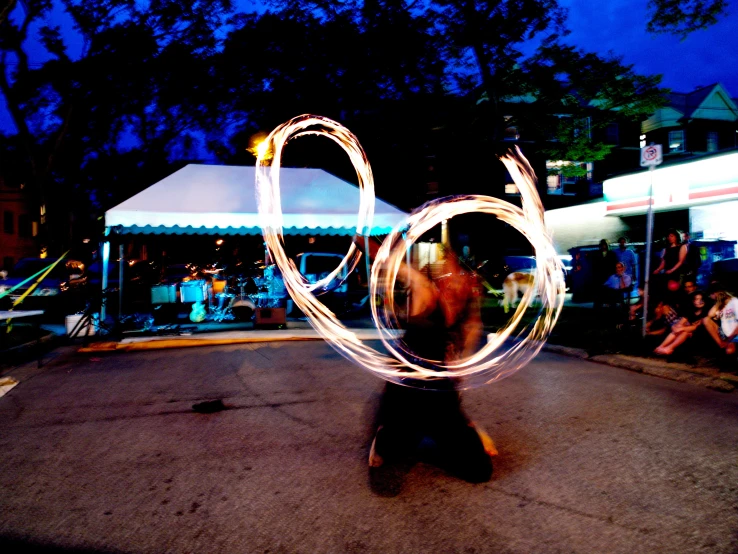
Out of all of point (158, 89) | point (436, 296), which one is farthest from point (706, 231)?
point (158, 89)

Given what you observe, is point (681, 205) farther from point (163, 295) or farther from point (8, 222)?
point (8, 222)

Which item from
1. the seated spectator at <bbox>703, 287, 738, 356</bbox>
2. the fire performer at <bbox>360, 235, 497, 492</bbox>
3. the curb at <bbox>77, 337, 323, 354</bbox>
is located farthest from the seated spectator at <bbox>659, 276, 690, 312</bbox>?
the curb at <bbox>77, 337, 323, 354</bbox>

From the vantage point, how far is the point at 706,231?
1797cm

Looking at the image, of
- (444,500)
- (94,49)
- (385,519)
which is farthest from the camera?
(94,49)

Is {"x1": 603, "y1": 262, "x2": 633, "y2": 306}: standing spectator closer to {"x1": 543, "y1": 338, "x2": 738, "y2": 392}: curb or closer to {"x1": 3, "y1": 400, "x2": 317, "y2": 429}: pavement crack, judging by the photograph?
{"x1": 543, "y1": 338, "x2": 738, "y2": 392}: curb

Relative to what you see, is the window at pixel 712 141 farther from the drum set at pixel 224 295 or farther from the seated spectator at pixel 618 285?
the drum set at pixel 224 295

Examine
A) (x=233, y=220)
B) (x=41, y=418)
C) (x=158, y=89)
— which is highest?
(x=158, y=89)

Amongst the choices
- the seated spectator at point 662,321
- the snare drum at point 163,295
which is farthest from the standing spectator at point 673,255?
the snare drum at point 163,295

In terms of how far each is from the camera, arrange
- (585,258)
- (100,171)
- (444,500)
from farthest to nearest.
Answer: (100,171) < (585,258) < (444,500)

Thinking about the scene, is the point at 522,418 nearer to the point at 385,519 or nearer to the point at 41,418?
the point at 385,519

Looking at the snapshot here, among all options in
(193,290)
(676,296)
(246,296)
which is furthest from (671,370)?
(193,290)

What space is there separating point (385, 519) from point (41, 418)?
15.2 ft

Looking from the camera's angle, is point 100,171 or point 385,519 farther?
point 100,171

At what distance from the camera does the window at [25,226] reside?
142 feet
